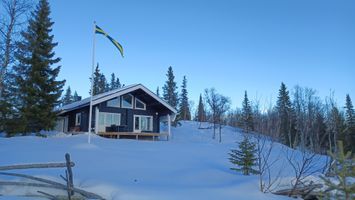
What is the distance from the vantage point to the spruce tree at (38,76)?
72.1 ft

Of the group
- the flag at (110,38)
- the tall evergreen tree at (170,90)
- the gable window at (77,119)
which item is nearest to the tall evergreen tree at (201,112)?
the tall evergreen tree at (170,90)

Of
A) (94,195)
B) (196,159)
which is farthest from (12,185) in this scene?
(196,159)

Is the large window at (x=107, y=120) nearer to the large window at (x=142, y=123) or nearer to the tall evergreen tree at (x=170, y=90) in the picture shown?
the large window at (x=142, y=123)

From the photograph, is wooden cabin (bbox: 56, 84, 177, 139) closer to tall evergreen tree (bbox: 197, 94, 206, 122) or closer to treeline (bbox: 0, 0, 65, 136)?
treeline (bbox: 0, 0, 65, 136)

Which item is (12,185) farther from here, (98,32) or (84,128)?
(84,128)

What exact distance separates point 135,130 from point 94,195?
62.6 ft

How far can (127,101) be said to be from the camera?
86.3 ft

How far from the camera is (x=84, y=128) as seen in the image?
24.5 m

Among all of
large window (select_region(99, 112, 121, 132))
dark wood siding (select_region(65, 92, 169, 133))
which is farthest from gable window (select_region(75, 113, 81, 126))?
large window (select_region(99, 112, 121, 132))

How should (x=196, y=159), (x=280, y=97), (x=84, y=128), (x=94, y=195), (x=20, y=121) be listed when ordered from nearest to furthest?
(x=94, y=195)
(x=196, y=159)
(x=20, y=121)
(x=84, y=128)
(x=280, y=97)

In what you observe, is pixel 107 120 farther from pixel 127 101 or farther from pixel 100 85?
pixel 100 85

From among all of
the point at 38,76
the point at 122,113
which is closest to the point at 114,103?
the point at 122,113

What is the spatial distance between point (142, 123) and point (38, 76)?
381 inches

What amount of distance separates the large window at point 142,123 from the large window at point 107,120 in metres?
1.74
